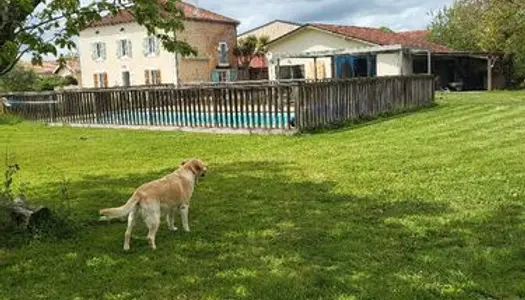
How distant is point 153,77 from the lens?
46.5 m

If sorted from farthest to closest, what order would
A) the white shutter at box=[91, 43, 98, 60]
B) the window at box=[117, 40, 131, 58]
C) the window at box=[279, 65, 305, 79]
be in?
the white shutter at box=[91, 43, 98, 60], the window at box=[117, 40, 131, 58], the window at box=[279, 65, 305, 79]

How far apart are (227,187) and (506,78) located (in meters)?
42.3

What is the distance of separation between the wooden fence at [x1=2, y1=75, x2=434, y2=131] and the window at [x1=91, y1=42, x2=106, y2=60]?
27086mm

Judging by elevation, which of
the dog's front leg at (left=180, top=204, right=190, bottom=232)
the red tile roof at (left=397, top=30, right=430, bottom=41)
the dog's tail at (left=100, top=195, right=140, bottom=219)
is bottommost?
the dog's front leg at (left=180, top=204, right=190, bottom=232)

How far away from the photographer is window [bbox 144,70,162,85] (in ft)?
152

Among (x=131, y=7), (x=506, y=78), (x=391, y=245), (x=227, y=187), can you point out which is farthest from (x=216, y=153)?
(x=506, y=78)

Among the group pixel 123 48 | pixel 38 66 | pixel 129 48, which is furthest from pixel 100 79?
pixel 38 66

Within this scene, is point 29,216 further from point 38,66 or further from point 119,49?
point 119,49

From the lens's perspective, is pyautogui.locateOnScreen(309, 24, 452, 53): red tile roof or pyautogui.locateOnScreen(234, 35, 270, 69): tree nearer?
pyautogui.locateOnScreen(309, 24, 452, 53): red tile roof

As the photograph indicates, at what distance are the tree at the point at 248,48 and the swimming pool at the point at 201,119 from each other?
29390 mm

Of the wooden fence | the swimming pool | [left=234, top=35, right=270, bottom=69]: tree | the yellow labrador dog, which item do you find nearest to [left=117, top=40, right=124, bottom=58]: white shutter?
[left=234, top=35, right=270, bottom=69]: tree

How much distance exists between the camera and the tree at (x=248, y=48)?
4872cm

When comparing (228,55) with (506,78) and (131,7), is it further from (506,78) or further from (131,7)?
(131,7)

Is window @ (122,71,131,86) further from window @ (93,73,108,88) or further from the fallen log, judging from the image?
the fallen log
